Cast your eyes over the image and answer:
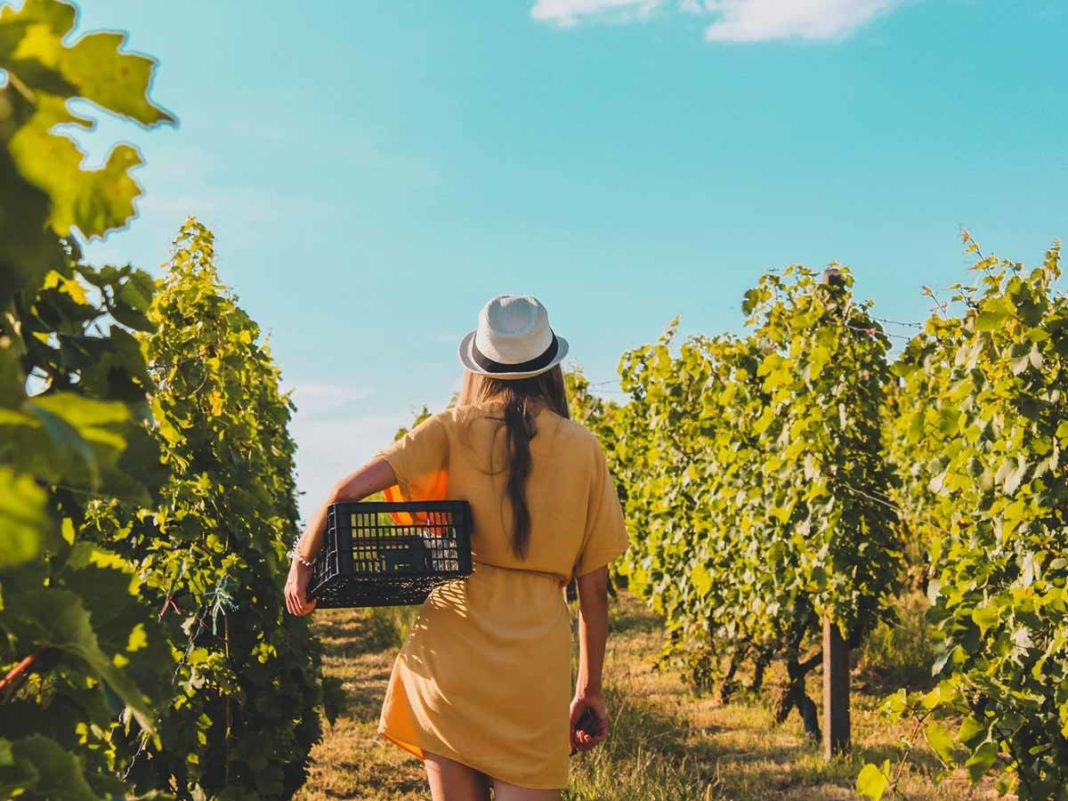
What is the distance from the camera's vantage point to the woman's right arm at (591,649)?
3008 mm

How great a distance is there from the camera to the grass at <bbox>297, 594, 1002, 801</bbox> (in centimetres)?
564

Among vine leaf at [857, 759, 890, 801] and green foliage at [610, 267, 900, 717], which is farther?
green foliage at [610, 267, 900, 717]

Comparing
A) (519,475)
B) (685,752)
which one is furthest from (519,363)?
(685,752)

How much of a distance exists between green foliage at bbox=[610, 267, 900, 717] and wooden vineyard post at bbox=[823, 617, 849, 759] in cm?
12

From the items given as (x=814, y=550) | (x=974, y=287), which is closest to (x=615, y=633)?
(x=814, y=550)

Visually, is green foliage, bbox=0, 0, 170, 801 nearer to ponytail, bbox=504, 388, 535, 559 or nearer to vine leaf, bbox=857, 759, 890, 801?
ponytail, bbox=504, 388, 535, 559

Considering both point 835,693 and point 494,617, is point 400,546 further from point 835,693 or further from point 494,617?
point 835,693

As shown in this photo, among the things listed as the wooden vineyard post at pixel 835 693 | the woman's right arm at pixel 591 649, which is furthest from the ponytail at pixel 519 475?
the wooden vineyard post at pixel 835 693

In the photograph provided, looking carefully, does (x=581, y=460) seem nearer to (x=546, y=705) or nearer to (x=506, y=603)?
(x=506, y=603)

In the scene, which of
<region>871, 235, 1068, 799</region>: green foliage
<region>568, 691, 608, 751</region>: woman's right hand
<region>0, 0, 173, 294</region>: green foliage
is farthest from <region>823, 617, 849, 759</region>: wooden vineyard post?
<region>0, 0, 173, 294</region>: green foliage

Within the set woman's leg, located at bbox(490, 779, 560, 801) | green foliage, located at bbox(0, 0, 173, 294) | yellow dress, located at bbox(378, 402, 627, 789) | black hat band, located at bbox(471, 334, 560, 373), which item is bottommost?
Answer: woman's leg, located at bbox(490, 779, 560, 801)

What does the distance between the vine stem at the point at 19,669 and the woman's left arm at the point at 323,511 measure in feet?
4.56

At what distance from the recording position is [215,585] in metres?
4.18

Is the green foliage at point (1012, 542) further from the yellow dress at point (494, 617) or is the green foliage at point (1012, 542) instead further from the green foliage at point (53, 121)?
the green foliage at point (53, 121)
